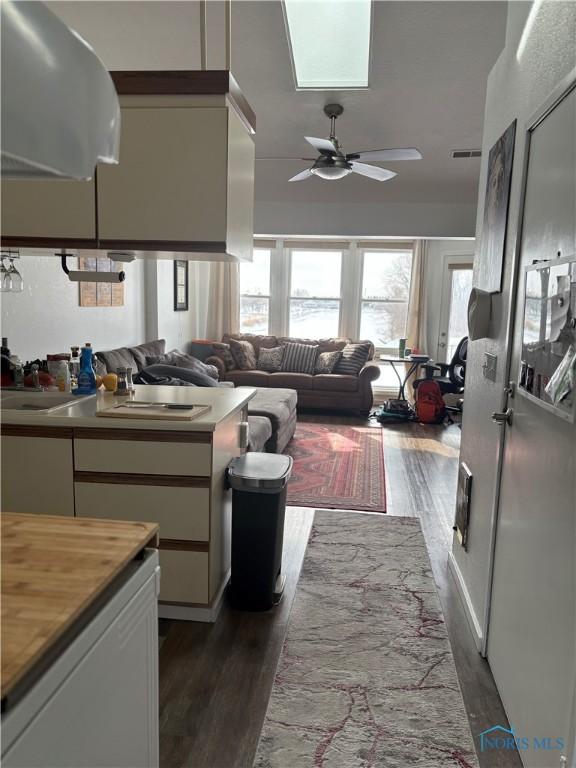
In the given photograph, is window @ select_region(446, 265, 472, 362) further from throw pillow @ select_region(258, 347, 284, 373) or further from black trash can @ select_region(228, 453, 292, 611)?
black trash can @ select_region(228, 453, 292, 611)

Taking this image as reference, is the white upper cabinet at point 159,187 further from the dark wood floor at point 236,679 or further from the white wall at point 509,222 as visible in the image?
the dark wood floor at point 236,679

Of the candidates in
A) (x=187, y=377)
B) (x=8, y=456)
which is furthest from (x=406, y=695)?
(x=187, y=377)

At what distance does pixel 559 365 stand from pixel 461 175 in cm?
496

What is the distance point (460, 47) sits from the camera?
3.24 m

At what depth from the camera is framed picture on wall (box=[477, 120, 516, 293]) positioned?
2.38 meters

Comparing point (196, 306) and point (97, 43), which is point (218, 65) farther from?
point (196, 306)

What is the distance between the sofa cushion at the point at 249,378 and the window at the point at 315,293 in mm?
1421

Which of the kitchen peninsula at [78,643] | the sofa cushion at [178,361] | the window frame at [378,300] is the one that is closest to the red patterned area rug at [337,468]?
the sofa cushion at [178,361]

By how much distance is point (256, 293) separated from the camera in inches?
344

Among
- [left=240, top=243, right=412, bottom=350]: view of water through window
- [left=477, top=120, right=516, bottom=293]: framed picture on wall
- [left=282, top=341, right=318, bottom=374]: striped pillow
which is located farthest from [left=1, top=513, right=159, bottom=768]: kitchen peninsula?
[left=240, top=243, right=412, bottom=350]: view of water through window

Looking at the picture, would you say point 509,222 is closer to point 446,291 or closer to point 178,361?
point 178,361

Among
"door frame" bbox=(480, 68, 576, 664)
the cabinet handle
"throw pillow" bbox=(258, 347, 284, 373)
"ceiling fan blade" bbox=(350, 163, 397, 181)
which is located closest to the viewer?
"door frame" bbox=(480, 68, 576, 664)

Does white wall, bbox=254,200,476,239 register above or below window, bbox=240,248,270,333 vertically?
above

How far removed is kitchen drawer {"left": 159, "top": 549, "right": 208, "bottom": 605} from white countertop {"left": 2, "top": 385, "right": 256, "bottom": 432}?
57 cm
